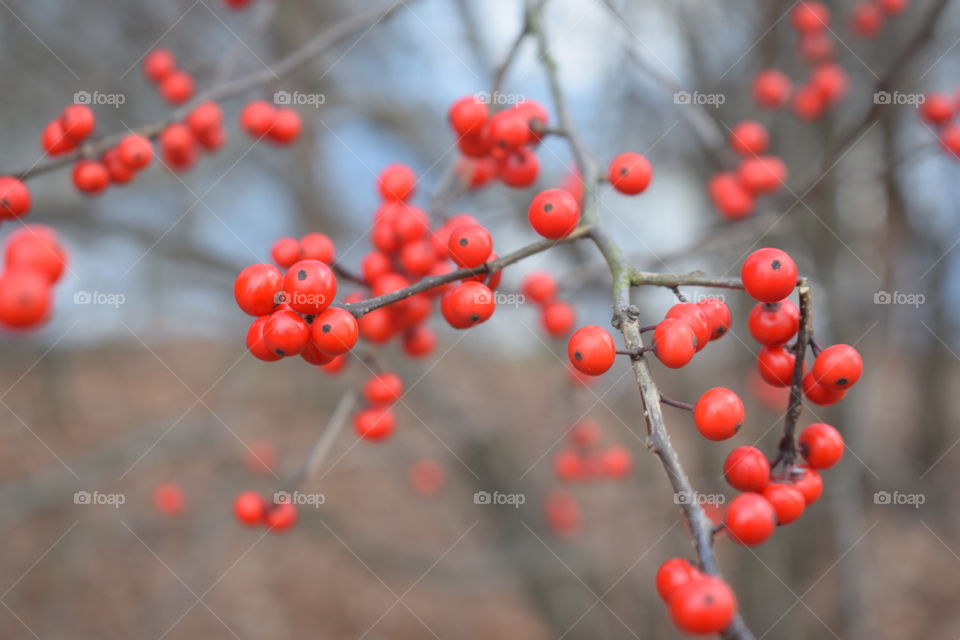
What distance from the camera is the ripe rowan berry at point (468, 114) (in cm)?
154

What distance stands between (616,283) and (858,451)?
3358mm

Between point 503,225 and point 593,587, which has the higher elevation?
point 503,225

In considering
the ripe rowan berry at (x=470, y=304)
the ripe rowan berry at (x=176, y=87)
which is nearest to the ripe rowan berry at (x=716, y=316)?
the ripe rowan berry at (x=470, y=304)

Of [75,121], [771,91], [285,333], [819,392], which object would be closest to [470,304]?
[285,333]

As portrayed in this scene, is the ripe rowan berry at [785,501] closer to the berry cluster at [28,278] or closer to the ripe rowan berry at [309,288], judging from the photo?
the ripe rowan berry at [309,288]

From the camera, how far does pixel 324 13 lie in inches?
202

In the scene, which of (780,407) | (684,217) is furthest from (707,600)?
(684,217)

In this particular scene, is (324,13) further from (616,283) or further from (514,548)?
(616,283)

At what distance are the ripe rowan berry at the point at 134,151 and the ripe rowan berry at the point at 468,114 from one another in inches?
32.3

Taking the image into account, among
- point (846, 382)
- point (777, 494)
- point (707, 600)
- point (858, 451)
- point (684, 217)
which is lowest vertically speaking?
point (707, 600)

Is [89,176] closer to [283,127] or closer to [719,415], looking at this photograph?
[283,127]

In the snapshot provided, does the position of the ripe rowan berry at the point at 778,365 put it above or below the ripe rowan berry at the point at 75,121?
below

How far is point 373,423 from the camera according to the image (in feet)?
5.78

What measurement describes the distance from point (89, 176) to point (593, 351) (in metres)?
1.41
